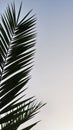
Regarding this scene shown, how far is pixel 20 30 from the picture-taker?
1.66 meters

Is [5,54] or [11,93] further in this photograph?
[5,54]

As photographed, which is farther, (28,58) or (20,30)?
(20,30)

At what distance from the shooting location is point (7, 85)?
1.40m

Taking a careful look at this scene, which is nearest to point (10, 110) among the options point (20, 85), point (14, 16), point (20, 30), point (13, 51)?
point (20, 85)

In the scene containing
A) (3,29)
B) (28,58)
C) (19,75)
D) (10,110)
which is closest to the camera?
(10,110)

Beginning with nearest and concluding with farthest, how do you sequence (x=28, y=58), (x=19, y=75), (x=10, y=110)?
1. (x=10, y=110)
2. (x=19, y=75)
3. (x=28, y=58)

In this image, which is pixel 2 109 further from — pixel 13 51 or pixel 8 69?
pixel 13 51

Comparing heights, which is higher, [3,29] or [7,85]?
[3,29]

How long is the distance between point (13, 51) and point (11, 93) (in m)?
0.29

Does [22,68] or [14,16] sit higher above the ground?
[14,16]

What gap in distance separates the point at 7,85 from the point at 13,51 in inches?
9.4

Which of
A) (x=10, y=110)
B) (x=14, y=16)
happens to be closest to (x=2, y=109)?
(x=10, y=110)

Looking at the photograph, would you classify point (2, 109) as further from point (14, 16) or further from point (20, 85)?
point (14, 16)

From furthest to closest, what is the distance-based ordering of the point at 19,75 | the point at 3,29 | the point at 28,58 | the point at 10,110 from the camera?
the point at 3,29 → the point at 28,58 → the point at 19,75 → the point at 10,110
